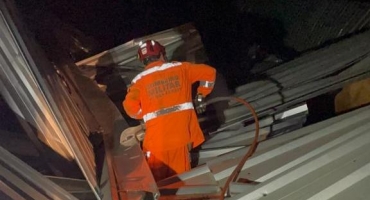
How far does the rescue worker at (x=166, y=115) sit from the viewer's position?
3004mm

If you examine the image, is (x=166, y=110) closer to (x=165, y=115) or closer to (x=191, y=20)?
(x=165, y=115)

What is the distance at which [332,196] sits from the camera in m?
2.04

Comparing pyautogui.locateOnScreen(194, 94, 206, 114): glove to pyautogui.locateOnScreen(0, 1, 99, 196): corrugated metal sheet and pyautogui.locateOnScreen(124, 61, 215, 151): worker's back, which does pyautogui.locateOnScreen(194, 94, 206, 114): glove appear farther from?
pyautogui.locateOnScreen(0, 1, 99, 196): corrugated metal sheet

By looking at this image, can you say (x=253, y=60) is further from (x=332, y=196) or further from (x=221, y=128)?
(x=332, y=196)

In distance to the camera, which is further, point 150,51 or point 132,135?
point 150,51

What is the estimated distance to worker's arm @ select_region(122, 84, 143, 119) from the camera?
3045mm

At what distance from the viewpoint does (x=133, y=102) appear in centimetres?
305

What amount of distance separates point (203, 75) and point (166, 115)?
0.30 metres

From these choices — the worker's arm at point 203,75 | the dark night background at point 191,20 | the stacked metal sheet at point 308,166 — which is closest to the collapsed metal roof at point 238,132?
the stacked metal sheet at point 308,166

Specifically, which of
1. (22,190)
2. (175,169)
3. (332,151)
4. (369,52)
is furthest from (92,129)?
(369,52)

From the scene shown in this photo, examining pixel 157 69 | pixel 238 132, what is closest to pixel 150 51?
pixel 157 69

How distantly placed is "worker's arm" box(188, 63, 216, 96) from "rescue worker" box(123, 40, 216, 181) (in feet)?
0.14

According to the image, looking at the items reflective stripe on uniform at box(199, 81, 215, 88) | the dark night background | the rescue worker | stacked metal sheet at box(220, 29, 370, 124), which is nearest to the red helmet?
the rescue worker

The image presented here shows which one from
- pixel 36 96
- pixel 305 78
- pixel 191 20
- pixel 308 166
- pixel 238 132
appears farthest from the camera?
pixel 191 20
